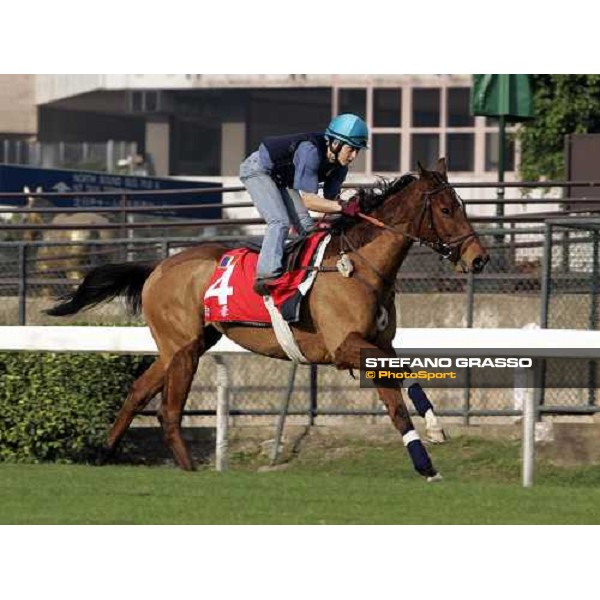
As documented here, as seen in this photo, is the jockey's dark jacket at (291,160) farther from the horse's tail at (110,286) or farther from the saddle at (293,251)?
the horse's tail at (110,286)

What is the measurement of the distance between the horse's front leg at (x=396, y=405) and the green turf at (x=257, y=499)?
0.14 m

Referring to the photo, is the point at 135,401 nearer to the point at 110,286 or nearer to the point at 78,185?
the point at 110,286

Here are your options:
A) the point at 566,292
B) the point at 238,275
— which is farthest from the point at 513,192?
the point at 238,275

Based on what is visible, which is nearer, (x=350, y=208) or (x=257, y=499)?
(x=257, y=499)

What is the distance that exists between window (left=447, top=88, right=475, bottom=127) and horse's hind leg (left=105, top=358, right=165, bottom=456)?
108 ft

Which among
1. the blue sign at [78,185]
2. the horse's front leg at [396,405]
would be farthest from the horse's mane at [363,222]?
the blue sign at [78,185]

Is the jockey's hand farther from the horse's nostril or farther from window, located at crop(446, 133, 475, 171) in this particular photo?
window, located at crop(446, 133, 475, 171)

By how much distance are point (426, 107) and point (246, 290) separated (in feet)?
111

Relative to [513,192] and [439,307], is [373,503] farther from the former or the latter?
[513,192]

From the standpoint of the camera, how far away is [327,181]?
10.3 m

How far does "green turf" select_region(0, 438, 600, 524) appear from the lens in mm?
7992

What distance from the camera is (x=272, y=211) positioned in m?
10.3

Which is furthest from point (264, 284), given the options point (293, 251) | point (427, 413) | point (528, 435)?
point (528, 435)

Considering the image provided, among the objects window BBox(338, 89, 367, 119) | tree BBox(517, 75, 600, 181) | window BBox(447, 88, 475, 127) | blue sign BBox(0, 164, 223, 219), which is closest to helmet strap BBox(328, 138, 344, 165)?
blue sign BBox(0, 164, 223, 219)
